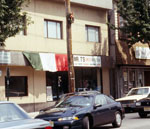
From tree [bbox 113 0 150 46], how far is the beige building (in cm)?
145

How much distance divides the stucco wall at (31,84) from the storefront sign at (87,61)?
2686mm

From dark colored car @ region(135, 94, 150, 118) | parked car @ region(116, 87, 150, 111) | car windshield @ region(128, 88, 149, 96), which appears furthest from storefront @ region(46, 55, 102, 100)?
dark colored car @ region(135, 94, 150, 118)

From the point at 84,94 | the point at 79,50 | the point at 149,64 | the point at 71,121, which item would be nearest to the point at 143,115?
the point at 84,94

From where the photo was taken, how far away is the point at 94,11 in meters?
27.9

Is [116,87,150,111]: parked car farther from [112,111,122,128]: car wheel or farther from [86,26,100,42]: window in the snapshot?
[86,26,100,42]: window

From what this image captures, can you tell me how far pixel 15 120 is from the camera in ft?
25.2

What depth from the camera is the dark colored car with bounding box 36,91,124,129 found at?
11.9 metres

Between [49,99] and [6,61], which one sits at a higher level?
[6,61]

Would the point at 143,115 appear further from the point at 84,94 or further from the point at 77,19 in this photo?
the point at 77,19

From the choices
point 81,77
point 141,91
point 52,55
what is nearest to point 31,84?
point 52,55

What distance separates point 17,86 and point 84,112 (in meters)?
10.8

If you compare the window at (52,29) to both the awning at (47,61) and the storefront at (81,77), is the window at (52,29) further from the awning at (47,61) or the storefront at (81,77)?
the storefront at (81,77)

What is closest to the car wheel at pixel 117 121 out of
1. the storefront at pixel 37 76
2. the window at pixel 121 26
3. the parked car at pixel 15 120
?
the parked car at pixel 15 120

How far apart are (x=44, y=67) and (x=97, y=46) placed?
607 cm
